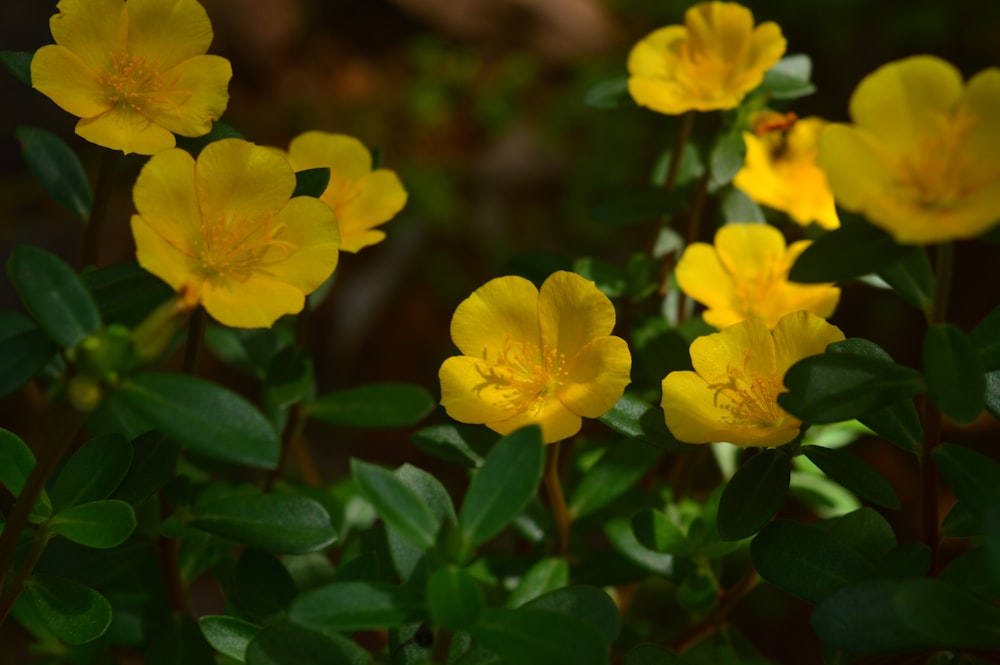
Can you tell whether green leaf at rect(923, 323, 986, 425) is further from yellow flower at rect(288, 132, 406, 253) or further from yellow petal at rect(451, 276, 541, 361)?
yellow flower at rect(288, 132, 406, 253)

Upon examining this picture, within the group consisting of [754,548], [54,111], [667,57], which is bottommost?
[54,111]

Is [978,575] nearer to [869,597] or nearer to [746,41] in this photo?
[869,597]

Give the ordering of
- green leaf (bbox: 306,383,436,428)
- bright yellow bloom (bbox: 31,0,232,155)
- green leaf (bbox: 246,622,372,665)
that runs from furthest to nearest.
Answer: green leaf (bbox: 306,383,436,428) < bright yellow bloom (bbox: 31,0,232,155) < green leaf (bbox: 246,622,372,665)

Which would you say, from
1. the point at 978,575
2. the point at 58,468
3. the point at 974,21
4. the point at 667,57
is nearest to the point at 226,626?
the point at 58,468

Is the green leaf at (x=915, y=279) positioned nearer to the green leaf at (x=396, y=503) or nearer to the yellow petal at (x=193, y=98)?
the green leaf at (x=396, y=503)

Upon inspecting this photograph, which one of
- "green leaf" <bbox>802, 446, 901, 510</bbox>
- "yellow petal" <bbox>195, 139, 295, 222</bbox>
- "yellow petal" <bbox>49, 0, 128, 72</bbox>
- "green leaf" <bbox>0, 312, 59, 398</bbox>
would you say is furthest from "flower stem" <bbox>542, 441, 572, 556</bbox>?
"yellow petal" <bbox>49, 0, 128, 72</bbox>

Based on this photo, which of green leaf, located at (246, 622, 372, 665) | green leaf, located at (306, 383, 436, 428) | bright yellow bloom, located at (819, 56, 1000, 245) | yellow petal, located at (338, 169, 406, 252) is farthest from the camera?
green leaf, located at (306, 383, 436, 428)
